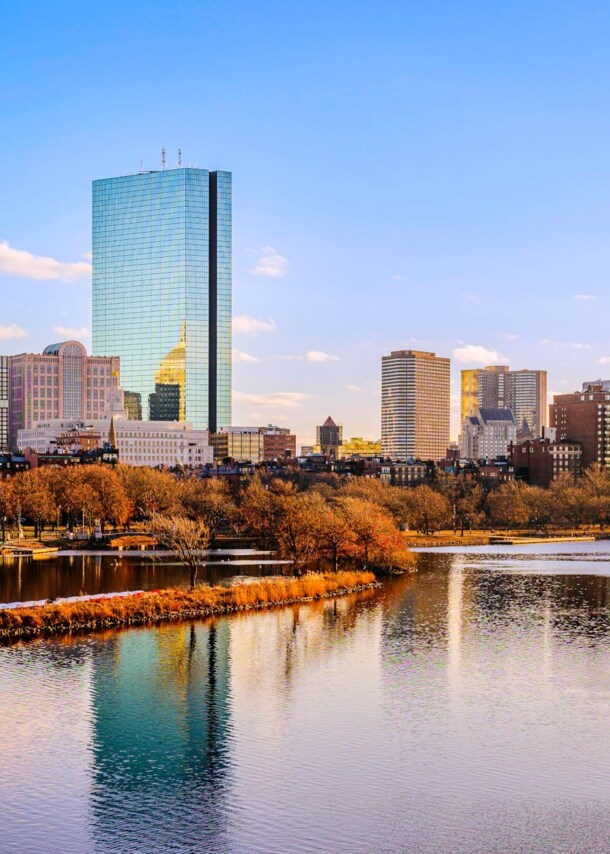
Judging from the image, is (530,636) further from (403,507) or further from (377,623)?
(403,507)

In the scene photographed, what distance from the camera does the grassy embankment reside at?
6912cm

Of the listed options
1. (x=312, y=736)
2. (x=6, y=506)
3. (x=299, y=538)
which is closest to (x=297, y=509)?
(x=299, y=538)

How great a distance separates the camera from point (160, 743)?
1829 inches

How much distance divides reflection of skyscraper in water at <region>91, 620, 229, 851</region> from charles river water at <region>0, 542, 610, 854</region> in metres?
0.11

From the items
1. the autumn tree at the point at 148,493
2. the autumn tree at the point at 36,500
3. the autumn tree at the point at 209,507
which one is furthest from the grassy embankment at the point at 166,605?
the autumn tree at the point at 148,493

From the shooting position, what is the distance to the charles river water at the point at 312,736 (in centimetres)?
3781

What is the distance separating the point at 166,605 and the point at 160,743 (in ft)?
97.5

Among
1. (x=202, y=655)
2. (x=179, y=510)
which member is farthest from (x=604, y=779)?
(x=179, y=510)

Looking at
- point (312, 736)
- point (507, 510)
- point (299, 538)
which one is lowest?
point (312, 736)

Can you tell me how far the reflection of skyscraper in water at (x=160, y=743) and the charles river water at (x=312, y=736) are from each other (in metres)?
0.11

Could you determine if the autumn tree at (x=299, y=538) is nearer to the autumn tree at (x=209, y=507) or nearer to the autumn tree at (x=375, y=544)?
the autumn tree at (x=375, y=544)

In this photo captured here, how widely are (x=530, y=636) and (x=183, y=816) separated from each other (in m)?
36.6

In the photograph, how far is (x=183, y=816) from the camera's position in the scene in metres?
38.7

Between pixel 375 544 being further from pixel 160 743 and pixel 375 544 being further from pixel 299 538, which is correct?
pixel 160 743
